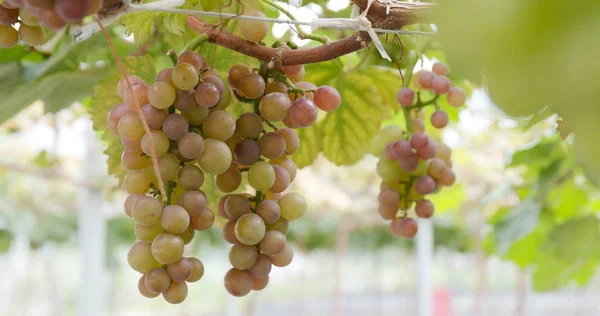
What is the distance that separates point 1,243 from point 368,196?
2.36 m

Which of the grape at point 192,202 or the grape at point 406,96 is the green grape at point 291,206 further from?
the grape at point 406,96

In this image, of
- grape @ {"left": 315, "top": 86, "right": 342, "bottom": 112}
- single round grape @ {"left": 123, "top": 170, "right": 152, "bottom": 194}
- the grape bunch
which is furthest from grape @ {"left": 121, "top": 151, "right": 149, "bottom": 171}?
the grape bunch

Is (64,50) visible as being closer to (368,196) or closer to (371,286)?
(368,196)

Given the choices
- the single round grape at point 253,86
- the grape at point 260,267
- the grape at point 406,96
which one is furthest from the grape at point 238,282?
the grape at point 406,96

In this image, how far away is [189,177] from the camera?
328 millimetres

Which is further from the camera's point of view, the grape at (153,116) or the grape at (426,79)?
the grape at (426,79)

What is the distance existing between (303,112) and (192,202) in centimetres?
8

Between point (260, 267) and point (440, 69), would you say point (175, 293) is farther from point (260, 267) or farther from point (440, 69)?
point (440, 69)

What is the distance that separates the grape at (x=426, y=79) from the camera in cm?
51

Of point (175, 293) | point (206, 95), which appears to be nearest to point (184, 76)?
point (206, 95)

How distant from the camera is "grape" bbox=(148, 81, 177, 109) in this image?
12.5 inches

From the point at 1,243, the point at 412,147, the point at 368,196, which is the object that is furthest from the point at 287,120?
the point at 368,196

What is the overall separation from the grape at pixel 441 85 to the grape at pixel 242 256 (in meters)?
0.24

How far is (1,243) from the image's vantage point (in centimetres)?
242
